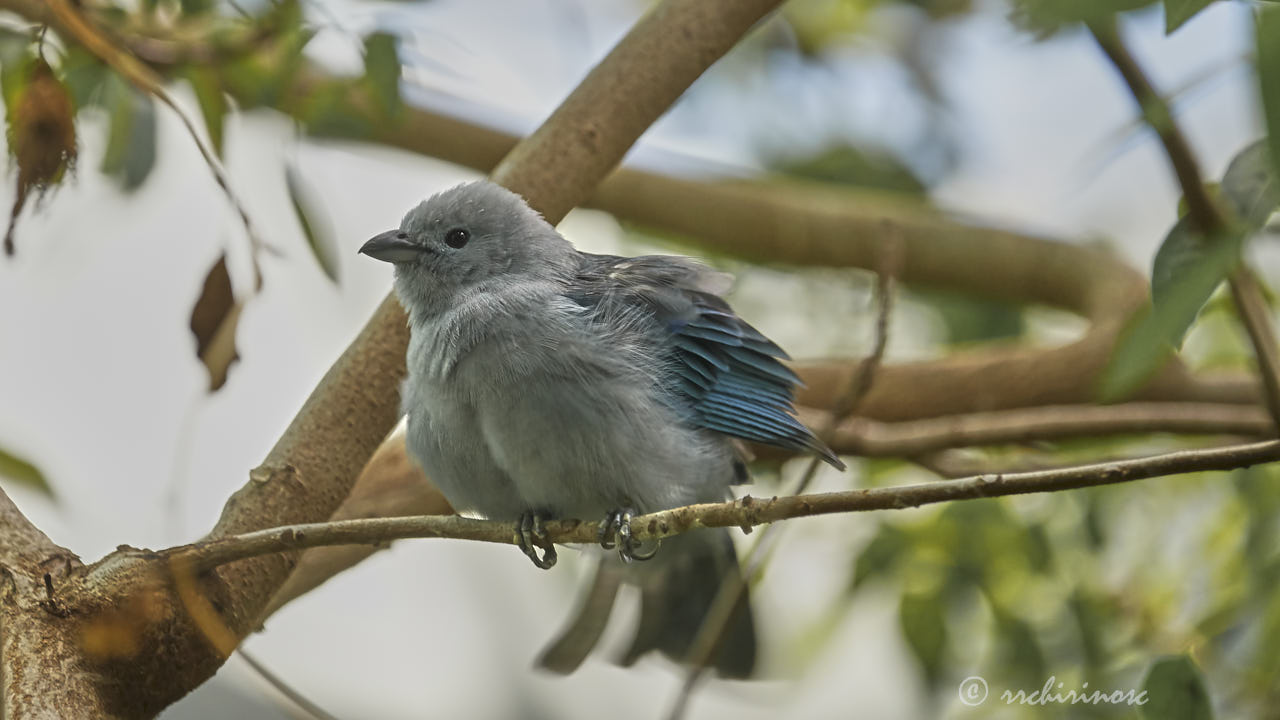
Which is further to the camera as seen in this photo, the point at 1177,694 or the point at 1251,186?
the point at 1177,694

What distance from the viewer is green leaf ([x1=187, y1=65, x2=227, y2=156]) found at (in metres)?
2.83

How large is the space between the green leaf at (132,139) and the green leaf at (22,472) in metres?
0.79

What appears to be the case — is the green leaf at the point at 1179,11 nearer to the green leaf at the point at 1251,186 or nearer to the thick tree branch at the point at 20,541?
the green leaf at the point at 1251,186

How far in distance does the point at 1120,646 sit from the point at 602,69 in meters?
Answer: 2.32

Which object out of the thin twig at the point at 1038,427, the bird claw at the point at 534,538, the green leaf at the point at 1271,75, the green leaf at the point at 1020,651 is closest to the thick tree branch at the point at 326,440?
the bird claw at the point at 534,538

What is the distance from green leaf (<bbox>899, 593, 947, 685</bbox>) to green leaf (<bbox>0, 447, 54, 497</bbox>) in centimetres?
225

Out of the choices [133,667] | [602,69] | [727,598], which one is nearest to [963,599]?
[727,598]

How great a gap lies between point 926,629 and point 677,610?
0.73 meters

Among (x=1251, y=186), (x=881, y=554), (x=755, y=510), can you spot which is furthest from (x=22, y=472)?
(x=1251, y=186)

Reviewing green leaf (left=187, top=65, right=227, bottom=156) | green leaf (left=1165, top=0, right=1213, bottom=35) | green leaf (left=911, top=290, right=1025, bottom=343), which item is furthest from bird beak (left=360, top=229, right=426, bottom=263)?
green leaf (left=911, top=290, right=1025, bottom=343)

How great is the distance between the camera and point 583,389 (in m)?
2.62

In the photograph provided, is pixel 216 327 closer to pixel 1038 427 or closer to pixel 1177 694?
pixel 1177 694

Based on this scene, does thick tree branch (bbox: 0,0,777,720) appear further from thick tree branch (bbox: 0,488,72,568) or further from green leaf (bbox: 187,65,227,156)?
green leaf (bbox: 187,65,227,156)

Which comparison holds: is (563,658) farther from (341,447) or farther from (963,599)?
(963,599)
